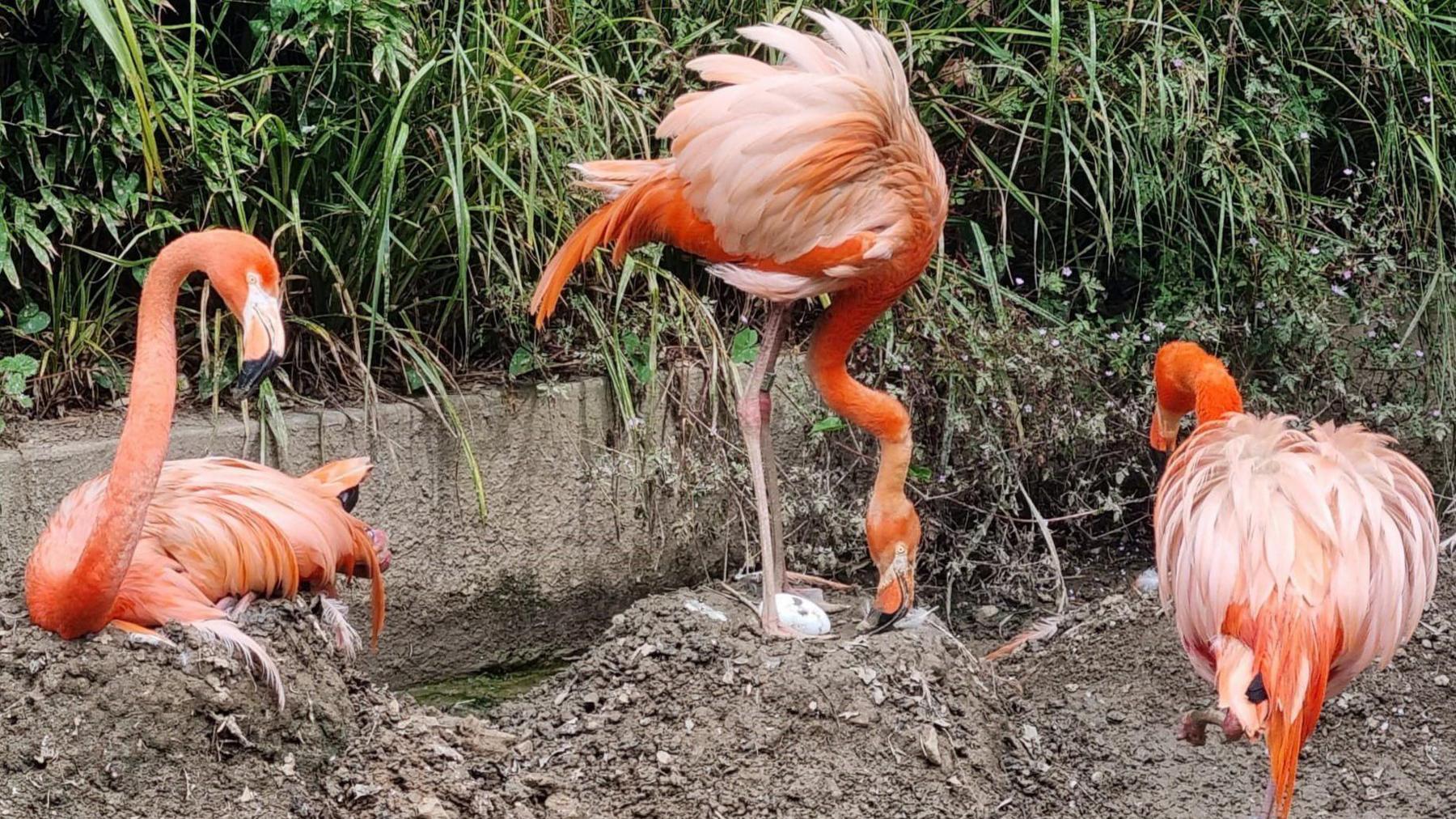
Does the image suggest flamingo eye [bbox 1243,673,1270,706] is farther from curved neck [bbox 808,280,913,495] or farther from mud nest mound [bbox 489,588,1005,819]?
curved neck [bbox 808,280,913,495]

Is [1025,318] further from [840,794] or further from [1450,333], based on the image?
[840,794]

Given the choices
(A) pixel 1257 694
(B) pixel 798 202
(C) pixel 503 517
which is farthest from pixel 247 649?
(A) pixel 1257 694

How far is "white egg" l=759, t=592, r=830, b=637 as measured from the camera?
3936mm

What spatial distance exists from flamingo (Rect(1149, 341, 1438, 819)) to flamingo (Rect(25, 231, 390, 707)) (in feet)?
6.08

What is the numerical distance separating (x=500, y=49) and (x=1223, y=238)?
2.42 meters

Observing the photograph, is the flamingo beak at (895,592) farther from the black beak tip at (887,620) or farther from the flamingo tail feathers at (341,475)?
the flamingo tail feathers at (341,475)

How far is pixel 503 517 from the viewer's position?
4324mm

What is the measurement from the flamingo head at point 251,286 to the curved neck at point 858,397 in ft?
4.97

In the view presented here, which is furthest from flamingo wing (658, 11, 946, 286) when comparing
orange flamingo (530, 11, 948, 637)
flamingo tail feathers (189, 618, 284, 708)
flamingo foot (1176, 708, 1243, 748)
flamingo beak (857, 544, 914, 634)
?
flamingo tail feathers (189, 618, 284, 708)

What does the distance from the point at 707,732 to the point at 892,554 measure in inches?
27.6

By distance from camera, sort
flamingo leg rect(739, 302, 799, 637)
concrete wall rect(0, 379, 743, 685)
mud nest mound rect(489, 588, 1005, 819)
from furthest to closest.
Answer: concrete wall rect(0, 379, 743, 685) < flamingo leg rect(739, 302, 799, 637) < mud nest mound rect(489, 588, 1005, 819)

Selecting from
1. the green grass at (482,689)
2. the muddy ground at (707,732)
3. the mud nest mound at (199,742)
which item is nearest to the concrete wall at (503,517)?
the green grass at (482,689)

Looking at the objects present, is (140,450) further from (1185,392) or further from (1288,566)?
(1185,392)

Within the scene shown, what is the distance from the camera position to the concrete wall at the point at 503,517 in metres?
4.09
